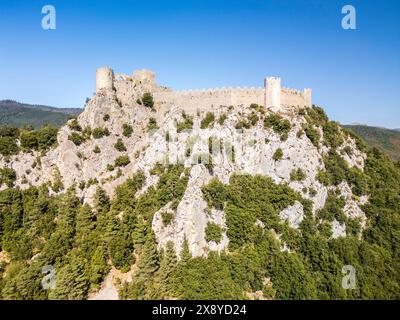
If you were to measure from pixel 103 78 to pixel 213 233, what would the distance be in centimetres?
2658

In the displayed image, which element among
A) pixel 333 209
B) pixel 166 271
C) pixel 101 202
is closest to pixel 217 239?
pixel 166 271

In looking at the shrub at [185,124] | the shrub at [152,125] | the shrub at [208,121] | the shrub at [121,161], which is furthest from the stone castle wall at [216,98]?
the shrub at [121,161]

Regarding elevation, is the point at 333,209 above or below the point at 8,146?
below

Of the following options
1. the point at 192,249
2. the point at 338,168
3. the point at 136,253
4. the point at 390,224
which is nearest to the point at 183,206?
the point at 192,249

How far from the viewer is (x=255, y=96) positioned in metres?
48.6

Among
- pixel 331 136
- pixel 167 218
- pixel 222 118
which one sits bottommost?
pixel 167 218

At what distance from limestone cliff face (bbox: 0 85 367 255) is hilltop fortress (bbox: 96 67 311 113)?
914 mm

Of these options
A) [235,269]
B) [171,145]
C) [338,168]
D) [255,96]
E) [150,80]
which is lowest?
[235,269]

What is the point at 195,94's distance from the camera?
50.5 m

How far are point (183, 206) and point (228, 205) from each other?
5184 millimetres

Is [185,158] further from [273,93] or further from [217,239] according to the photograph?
[273,93]

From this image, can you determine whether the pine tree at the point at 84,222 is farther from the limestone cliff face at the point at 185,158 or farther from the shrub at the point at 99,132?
the shrub at the point at 99,132

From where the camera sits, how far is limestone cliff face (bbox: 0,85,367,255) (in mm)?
42906

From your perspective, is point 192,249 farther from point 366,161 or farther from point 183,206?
point 366,161
